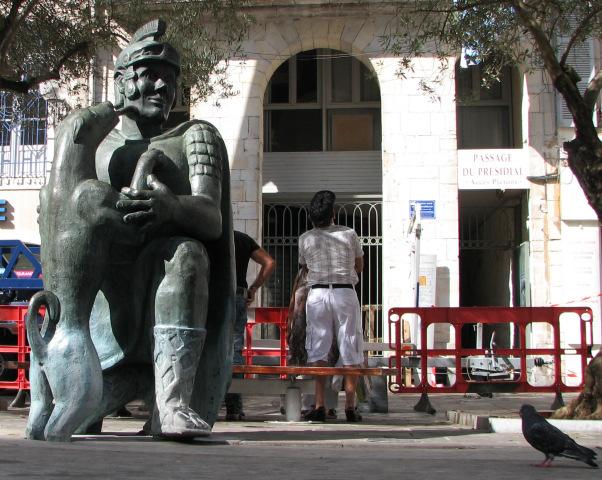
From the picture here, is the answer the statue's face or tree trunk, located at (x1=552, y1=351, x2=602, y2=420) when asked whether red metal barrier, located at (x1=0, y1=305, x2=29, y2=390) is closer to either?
tree trunk, located at (x1=552, y1=351, x2=602, y2=420)

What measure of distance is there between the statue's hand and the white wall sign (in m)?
13.6

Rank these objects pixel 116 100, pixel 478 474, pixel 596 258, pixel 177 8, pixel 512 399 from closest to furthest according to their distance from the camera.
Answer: pixel 478 474 < pixel 116 100 < pixel 512 399 < pixel 177 8 < pixel 596 258

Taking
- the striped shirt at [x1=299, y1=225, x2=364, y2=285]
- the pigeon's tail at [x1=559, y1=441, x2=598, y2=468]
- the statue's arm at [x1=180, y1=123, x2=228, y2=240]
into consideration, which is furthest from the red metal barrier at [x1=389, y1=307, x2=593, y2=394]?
the statue's arm at [x1=180, y1=123, x2=228, y2=240]

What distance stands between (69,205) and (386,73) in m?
13.7

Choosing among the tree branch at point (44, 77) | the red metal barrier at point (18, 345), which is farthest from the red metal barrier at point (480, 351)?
the tree branch at point (44, 77)

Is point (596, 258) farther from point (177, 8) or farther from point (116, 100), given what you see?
point (116, 100)

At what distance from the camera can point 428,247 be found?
665 inches

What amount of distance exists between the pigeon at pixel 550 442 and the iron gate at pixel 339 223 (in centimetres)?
1258

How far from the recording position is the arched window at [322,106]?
1919cm

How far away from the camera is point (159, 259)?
428cm

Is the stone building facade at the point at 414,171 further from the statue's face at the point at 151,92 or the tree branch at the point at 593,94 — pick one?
the statue's face at the point at 151,92

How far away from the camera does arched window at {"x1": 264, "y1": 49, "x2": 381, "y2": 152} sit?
19.2 metres

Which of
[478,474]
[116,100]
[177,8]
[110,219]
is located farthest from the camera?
[177,8]

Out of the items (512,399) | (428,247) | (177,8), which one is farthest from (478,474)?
(428,247)
